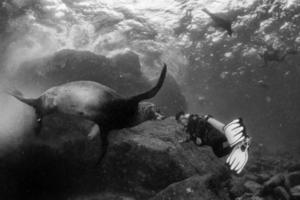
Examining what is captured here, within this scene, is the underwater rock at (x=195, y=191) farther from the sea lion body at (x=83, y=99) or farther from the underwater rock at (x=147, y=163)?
the sea lion body at (x=83, y=99)

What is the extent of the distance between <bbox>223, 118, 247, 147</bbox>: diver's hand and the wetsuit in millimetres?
380

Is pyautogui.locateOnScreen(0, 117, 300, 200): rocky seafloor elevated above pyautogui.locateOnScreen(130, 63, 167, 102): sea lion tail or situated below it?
below

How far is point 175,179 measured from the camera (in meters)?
6.52

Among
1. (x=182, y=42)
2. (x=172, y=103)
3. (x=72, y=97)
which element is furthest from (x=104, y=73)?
(x=72, y=97)

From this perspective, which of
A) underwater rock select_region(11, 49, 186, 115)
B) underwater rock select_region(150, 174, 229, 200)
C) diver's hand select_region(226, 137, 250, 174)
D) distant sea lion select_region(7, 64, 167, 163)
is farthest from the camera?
underwater rock select_region(11, 49, 186, 115)

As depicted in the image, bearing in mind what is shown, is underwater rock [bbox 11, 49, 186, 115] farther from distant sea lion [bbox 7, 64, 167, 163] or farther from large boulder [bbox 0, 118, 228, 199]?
distant sea lion [bbox 7, 64, 167, 163]

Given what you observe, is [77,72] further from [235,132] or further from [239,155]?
[239,155]

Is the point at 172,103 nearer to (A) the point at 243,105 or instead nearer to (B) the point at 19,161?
(B) the point at 19,161

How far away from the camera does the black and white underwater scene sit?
16.7 feet

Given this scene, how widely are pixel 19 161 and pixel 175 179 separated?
12.9 ft

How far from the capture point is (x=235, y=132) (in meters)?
4.94

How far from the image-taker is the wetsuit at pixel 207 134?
5.45 meters

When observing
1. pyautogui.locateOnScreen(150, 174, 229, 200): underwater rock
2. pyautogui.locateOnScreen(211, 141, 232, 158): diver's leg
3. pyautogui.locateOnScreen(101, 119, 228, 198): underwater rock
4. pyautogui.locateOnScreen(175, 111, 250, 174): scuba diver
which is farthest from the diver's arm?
pyautogui.locateOnScreen(101, 119, 228, 198): underwater rock

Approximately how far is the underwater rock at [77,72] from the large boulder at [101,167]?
6840 mm
